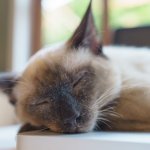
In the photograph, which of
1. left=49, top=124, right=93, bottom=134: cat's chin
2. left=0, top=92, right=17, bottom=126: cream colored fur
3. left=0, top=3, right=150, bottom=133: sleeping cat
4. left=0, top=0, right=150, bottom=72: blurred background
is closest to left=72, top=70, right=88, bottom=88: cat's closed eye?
left=0, top=3, right=150, bottom=133: sleeping cat

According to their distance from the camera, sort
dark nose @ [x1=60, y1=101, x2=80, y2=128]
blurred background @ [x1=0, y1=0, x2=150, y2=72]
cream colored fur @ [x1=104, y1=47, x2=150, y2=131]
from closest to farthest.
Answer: dark nose @ [x1=60, y1=101, x2=80, y2=128]
cream colored fur @ [x1=104, y1=47, x2=150, y2=131]
blurred background @ [x1=0, y1=0, x2=150, y2=72]

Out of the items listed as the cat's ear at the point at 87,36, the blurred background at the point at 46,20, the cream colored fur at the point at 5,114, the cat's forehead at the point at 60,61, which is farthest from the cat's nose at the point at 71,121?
the blurred background at the point at 46,20

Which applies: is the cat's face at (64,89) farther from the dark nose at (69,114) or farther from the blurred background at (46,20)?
the blurred background at (46,20)

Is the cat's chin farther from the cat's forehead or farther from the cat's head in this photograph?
the cat's forehead

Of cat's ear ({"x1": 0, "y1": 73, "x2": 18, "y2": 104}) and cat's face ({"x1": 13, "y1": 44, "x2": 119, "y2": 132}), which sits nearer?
cat's face ({"x1": 13, "y1": 44, "x2": 119, "y2": 132})

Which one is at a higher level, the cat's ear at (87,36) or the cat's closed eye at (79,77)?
the cat's ear at (87,36)

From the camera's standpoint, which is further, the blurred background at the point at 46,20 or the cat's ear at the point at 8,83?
the blurred background at the point at 46,20

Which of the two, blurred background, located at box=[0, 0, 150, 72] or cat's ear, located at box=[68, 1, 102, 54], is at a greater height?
blurred background, located at box=[0, 0, 150, 72]

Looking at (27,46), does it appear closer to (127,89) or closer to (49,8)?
(49,8)

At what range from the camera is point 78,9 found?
2.56 meters

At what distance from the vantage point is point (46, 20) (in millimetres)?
2840

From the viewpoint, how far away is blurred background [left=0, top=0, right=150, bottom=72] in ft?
8.00

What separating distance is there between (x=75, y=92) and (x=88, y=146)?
0.21 meters

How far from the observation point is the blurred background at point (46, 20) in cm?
244
